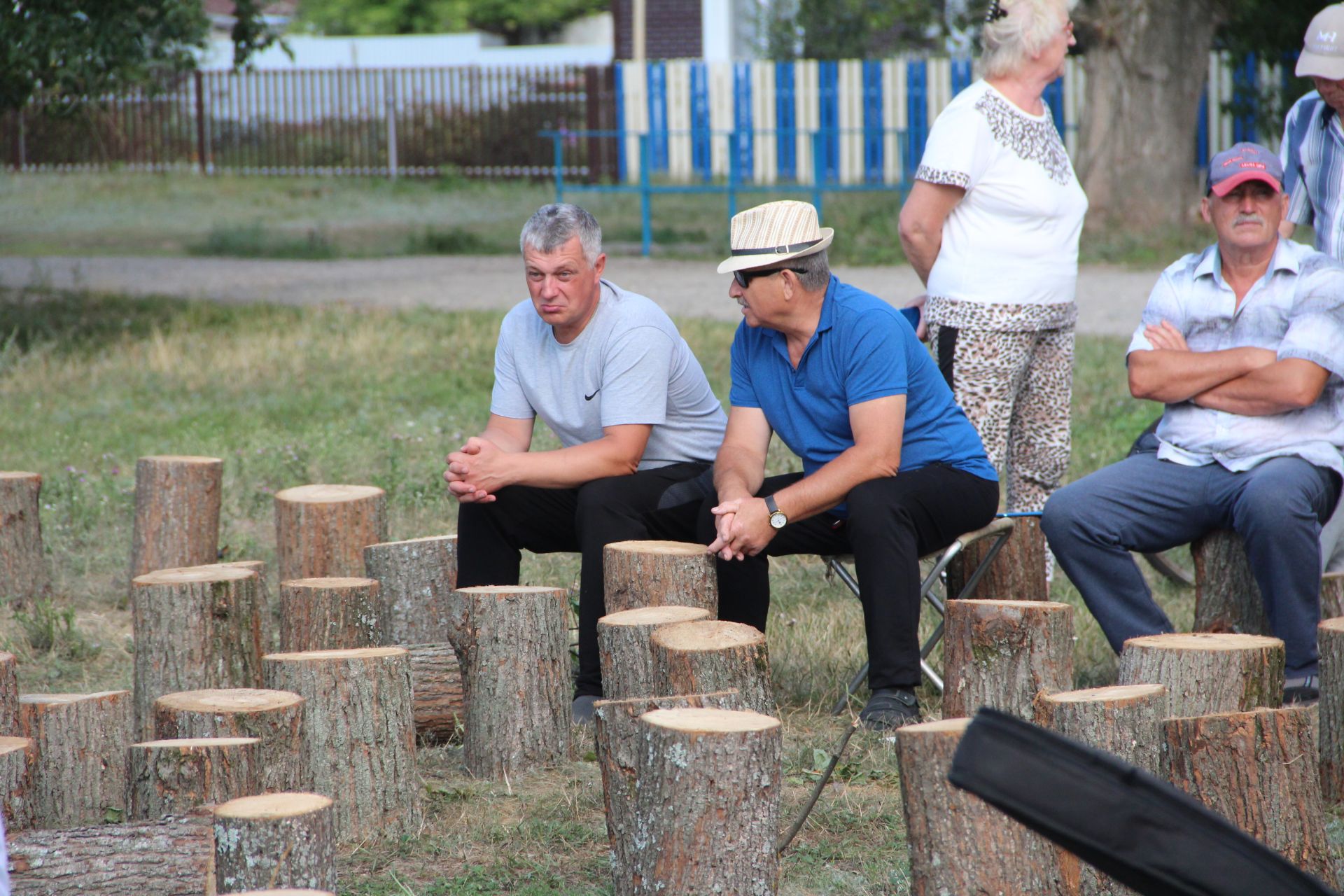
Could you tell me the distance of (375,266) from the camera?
14.5 meters

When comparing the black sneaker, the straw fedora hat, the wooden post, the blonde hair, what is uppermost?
the blonde hair

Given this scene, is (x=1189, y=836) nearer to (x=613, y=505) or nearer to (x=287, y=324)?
(x=613, y=505)

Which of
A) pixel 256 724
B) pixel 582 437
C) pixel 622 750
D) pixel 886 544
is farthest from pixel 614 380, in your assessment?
pixel 256 724

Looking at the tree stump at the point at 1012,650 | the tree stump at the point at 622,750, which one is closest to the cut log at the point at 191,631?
the tree stump at the point at 622,750

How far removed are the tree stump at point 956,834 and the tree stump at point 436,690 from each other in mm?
1632

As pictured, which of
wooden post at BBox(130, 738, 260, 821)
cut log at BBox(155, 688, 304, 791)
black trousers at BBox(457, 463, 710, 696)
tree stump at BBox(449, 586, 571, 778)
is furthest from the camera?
black trousers at BBox(457, 463, 710, 696)

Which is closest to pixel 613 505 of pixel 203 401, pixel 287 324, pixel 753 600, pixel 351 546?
pixel 753 600

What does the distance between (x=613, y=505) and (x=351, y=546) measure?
1.07 metres

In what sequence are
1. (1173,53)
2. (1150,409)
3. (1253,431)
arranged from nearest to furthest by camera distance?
(1253,431)
(1150,409)
(1173,53)

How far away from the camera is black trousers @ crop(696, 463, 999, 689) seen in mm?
3852

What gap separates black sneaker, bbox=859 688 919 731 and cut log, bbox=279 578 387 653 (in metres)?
1.32

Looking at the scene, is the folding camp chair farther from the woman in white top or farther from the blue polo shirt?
the woman in white top

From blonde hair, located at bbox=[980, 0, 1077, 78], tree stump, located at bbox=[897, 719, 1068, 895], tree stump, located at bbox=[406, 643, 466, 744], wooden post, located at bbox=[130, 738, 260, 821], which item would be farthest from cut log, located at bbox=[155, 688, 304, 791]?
blonde hair, located at bbox=[980, 0, 1077, 78]

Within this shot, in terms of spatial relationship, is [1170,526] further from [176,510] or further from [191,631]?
[176,510]
